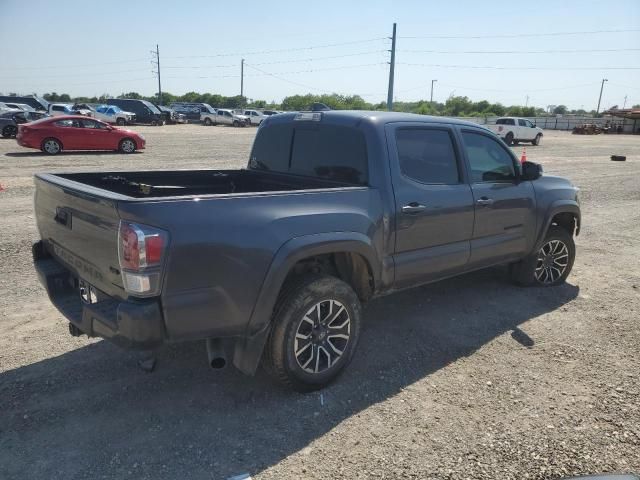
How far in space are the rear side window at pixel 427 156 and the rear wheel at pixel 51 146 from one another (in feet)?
54.5

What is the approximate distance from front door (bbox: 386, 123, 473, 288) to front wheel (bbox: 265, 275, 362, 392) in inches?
23.5

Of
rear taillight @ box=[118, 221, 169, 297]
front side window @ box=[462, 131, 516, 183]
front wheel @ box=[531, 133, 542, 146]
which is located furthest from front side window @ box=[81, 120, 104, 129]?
front wheel @ box=[531, 133, 542, 146]

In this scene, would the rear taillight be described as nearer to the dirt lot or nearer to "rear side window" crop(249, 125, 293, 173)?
the dirt lot

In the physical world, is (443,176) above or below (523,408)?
above

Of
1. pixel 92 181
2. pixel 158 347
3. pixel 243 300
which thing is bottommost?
pixel 158 347

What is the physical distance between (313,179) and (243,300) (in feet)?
4.90

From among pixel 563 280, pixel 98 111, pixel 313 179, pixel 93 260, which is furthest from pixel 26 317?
pixel 98 111

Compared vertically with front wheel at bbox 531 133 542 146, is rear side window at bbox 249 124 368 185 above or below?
above

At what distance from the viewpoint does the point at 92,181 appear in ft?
13.2

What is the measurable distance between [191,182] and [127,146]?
15.7m

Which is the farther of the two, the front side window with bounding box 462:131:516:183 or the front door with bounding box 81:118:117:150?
the front door with bounding box 81:118:117:150

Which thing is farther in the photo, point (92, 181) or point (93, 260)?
point (92, 181)

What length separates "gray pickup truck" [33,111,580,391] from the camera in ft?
8.78

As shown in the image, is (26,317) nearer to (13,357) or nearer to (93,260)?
(13,357)
